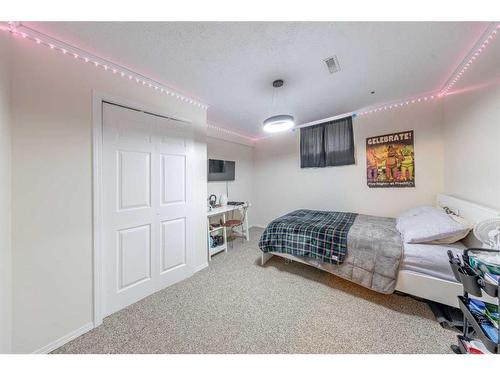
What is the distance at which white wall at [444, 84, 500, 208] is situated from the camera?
1416 mm

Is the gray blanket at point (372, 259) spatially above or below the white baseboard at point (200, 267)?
above

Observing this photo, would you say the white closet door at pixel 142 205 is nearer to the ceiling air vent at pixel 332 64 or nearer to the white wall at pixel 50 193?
the white wall at pixel 50 193

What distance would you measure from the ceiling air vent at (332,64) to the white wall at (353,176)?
5.35 ft

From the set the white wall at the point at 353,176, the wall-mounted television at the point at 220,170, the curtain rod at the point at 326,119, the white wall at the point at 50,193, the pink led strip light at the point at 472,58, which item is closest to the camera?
the white wall at the point at 50,193

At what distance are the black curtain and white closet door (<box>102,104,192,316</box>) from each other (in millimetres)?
2446

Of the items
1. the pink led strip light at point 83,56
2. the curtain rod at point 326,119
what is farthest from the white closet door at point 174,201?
the curtain rod at point 326,119

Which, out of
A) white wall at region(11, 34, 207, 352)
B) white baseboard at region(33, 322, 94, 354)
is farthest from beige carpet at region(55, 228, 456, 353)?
white wall at region(11, 34, 207, 352)

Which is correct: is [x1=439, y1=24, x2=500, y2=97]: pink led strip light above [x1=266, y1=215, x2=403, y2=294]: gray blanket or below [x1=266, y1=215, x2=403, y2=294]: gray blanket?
above

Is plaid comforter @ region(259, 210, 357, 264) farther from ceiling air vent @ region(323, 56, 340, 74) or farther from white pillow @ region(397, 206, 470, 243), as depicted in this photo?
ceiling air vent @ region(323, 56, 340, 74)

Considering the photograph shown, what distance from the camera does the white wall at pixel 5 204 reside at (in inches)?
41.0

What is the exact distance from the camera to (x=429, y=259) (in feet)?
4.78

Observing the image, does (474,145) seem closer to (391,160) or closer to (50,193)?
(391,160)
